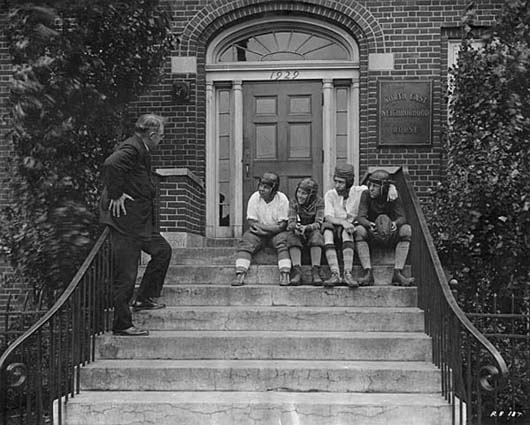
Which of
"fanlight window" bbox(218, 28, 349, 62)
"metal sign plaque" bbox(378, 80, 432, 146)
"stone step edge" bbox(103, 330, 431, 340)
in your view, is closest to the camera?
"stone step edge" bbox(103, 330, 431, 340)

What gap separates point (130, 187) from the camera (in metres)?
5.89

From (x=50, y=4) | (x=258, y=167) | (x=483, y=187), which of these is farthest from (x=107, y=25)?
(x=483, y=187)

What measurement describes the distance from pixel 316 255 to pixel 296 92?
11.7 feet

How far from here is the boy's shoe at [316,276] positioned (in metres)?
6.71

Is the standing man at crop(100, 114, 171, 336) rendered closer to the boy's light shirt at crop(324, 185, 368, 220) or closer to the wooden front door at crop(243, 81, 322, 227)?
the boy's light shirt at crop(324, 185, 368, 220)

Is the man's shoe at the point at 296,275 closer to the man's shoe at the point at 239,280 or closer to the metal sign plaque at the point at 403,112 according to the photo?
the man's shoe at the point at 239,280

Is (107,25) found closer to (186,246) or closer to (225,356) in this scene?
(186,246)

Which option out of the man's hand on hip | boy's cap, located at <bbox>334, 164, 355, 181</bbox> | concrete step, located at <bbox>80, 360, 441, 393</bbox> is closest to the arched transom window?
boy's cap, located at <bbox>334, 164, 355, 181</bbox>

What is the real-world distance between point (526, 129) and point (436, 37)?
253cm

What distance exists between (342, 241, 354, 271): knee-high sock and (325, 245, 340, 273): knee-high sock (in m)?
0.08

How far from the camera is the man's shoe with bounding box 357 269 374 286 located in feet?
21.7

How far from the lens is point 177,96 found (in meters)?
9.41

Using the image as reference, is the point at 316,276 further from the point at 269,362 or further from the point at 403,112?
the point at 403,112

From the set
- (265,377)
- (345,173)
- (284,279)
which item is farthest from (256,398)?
(345,173)
